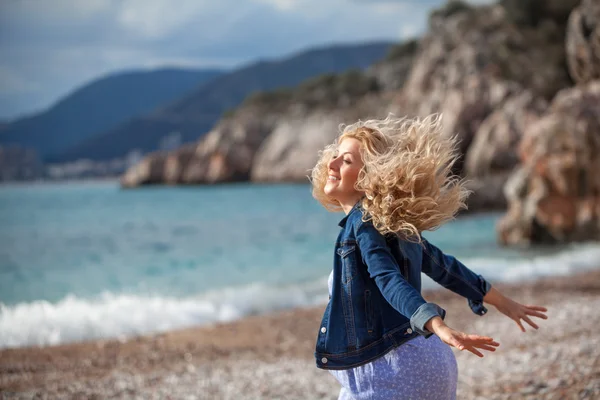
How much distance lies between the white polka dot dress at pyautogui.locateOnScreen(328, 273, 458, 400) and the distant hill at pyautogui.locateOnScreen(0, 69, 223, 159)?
114269 millimetres

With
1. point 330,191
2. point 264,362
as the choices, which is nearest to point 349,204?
point 330,191

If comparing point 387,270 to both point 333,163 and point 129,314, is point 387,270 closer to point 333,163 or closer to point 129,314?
point 333,163

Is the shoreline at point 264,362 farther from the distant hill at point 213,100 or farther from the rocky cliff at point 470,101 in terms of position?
the distant hill at point 213,100

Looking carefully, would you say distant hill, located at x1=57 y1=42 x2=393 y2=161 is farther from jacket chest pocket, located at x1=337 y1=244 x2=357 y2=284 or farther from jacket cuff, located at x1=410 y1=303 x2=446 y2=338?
jacket cuff, located at x1=410 y1=303 x2=446 y2=338

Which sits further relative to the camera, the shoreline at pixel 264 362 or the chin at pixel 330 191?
the shoreline at pixel 264 362

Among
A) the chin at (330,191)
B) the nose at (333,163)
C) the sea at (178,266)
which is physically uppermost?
the nose at (333,163)

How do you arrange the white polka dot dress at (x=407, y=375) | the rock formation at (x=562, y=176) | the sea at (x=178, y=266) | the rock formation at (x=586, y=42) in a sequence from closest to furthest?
the white polka dot dress at (x=407, y=375)
the sea at (x=178, y=266)
the rock formation at (x=562, y=176)
the rock formation at (x=586, y=42)

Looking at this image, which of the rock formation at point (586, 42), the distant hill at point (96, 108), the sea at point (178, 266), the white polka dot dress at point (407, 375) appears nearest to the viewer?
the white polka dot dress at point (407, 375)

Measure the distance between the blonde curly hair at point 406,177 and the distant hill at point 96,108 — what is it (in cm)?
11406

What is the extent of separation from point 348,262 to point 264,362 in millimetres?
4810

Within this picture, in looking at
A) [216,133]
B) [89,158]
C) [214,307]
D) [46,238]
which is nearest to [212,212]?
[46,238]

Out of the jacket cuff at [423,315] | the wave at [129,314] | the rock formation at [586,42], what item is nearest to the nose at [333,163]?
the jacket cuff at [423,315]

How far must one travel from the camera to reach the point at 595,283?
37.8 feet

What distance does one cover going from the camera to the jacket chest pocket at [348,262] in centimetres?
264
